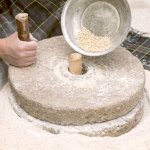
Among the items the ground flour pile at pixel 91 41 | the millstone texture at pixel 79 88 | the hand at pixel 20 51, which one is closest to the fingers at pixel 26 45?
the hand at pixel 20 51

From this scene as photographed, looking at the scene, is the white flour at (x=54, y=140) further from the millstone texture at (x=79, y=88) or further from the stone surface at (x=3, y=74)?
the stone surface at (x=3, y=74)

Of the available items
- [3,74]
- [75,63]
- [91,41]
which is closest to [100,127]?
[75,63]

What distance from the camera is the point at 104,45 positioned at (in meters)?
2.04

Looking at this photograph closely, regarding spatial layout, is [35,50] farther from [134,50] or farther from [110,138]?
[134,50]

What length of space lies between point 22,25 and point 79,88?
0.40m

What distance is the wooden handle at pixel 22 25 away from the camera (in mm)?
1908

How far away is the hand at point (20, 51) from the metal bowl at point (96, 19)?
0.64 ft

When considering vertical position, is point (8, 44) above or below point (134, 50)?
above

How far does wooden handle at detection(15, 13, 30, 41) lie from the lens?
1.91 metres

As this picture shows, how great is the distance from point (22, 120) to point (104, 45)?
0.56 m

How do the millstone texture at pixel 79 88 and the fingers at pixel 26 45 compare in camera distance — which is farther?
the fingers at pixel 26 45

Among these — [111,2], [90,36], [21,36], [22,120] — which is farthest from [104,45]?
[22,120]

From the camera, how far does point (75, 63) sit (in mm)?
1938

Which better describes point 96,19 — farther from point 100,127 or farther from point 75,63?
point 100,127
